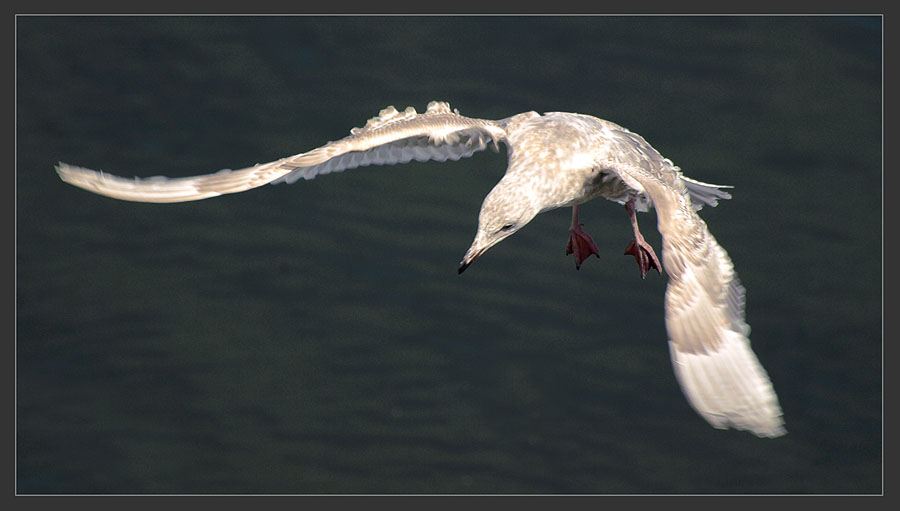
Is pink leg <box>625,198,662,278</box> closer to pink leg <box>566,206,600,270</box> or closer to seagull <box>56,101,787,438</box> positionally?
seagull <box>56,101,787,438</box>

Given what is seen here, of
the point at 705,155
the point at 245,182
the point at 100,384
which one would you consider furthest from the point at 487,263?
the point at 245,182

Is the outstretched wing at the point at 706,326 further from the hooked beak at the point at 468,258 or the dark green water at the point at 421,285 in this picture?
the dark green water at the point at 421,285

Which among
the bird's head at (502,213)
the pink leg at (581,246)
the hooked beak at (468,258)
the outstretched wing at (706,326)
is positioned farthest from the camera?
the pink leg at (581,246)

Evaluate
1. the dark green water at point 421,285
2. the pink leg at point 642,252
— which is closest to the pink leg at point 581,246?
the pink leg at point 642,252

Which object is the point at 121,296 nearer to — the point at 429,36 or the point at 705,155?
the point at 429,36

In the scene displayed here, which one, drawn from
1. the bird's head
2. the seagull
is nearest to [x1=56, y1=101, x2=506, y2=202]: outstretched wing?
the seagull

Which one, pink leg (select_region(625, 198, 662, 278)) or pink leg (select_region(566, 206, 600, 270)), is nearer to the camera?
pink leg (select_region(625, 198, 662, 278))

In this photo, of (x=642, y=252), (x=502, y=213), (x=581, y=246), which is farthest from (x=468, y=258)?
(x=581, y=246)

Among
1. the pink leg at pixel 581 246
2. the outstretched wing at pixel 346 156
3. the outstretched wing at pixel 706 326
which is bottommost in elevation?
the outstretched wing at pixel 706 326
